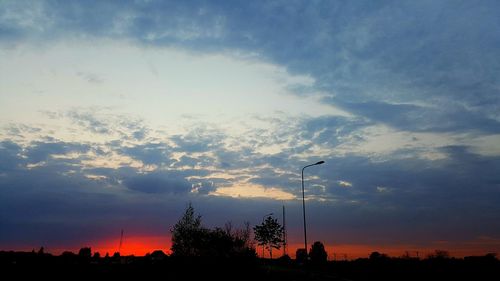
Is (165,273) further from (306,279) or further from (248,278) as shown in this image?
(306,279)

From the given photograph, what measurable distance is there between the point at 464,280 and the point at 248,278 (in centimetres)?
2239

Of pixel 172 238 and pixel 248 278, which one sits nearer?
pixel 248 278

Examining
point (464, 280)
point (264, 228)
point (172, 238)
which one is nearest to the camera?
point (464, 280)

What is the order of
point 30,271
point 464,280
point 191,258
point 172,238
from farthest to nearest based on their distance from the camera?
1. point 172,238
2. point 191,258
3. point 30,271
4. point 464,280

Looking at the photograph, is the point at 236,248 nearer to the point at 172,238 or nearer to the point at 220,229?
the point at 220,229

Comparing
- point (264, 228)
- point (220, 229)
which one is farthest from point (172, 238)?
point (264, 228)

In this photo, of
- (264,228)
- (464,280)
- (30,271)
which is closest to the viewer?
(464,280)

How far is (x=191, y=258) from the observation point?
43219mm

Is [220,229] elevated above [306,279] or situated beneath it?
elevated above

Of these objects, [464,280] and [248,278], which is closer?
[464,280]

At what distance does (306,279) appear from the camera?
4425 centimetres

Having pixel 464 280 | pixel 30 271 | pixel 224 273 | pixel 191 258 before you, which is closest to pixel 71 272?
pixel 30 271

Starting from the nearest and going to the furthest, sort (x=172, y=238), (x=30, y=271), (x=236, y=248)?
(x=30, y=271), (x=236, y=248), (x=172, y=238)

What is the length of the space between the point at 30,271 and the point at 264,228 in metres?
57.0
